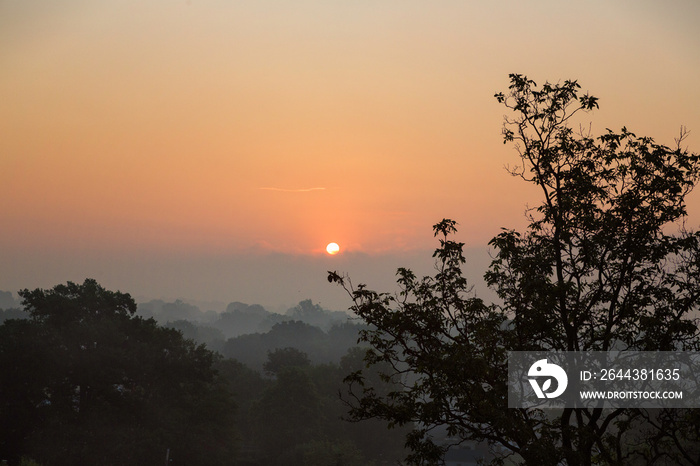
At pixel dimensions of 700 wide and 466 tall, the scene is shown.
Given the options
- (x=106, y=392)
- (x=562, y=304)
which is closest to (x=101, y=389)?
(x=106, y=392)

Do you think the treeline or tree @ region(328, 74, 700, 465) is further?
the treeline

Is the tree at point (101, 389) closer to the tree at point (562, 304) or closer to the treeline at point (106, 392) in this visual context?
the treeline at point (106, 392)

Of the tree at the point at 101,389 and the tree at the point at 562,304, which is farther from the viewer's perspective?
the tree at the point at 101,389

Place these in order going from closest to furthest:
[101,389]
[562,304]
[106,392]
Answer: [562,304] → [101,389] → [106,392]

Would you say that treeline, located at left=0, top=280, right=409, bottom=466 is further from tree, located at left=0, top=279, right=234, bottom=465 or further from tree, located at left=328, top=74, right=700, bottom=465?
tree, located at left=328, top=74, right=700, bottom=465

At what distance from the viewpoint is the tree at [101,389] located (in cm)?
5459

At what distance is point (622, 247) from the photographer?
15.4 m

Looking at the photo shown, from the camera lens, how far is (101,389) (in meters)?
57.6

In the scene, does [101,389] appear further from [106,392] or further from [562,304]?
[562,304]

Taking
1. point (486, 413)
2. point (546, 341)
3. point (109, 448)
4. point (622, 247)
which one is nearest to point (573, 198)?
point (622, 247)

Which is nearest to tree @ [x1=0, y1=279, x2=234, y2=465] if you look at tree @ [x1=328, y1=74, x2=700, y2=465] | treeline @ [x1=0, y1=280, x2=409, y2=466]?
treeline @ [x1=0, y1=280, x2=409, y2=466]

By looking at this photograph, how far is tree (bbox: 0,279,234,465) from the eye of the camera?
5459cm

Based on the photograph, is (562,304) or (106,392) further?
(106,392)

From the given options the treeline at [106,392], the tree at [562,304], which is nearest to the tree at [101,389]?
the treeline at [106,392]
